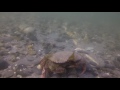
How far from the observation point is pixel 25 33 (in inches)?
492

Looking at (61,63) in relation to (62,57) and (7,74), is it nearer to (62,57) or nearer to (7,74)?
(62,57)

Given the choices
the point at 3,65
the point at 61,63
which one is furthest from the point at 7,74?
the point at 61,63

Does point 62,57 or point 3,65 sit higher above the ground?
point 62,57

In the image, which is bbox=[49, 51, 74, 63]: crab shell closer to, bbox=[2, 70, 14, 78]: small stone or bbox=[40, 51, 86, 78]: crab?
bbox=[40, 51, 86, 78]: crab

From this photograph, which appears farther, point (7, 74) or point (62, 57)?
point (7, 74)

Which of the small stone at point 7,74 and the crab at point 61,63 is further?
the small stone at point 7,74

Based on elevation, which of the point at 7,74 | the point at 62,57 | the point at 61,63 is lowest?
the point at 7,74

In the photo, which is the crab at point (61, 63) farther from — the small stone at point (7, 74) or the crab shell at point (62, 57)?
the small stone at point (7, 74)

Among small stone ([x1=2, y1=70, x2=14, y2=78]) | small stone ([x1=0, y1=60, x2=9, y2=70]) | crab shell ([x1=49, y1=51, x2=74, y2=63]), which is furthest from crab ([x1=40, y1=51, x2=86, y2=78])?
small stone ([x1=0, y1=60, x2=9, y2=70])

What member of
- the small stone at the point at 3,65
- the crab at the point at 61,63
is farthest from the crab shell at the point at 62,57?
the small stone at the point at 3,65
